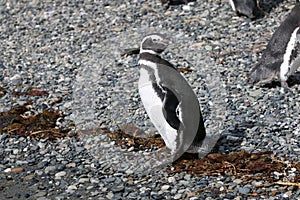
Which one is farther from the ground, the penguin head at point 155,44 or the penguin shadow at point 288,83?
the penguin head at point 155,44

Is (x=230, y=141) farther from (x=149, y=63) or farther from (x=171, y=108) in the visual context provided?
(x=149, y=63)

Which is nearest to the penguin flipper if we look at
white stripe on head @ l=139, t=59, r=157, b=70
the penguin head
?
white stripe on head @ l=139, t=59, r=157, b=70

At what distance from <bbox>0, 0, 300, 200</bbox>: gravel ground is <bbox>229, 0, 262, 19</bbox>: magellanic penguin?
0.11 metres

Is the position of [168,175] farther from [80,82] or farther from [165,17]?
[165,17]

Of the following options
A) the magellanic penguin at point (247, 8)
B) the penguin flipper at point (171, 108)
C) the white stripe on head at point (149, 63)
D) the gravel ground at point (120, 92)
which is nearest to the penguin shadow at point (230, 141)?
the gravel ground at point (120, 92)

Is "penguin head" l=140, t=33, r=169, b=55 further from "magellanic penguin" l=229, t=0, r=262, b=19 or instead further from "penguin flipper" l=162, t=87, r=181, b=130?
"magellanic penguin" l=229, t=0, r=262, b=19

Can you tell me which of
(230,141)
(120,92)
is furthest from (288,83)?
(120,92)

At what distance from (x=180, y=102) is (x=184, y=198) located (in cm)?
66

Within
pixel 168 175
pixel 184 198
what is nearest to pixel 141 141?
pixel 168 175

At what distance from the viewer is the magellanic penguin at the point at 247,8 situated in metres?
7.39

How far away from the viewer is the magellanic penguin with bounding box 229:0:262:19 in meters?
7.39

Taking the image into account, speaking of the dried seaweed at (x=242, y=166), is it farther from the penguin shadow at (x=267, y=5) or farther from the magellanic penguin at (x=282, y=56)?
the penguin shadow at (x=267, y=5)

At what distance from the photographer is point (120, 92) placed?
19.9 feet

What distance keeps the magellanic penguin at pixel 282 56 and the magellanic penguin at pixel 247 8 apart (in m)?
1.52
